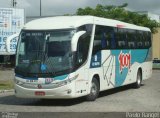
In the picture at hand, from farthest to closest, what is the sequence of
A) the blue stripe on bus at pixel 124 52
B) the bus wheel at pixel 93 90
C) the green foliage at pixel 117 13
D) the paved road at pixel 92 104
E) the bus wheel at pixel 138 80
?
the green foliage at pixel 117 13, the bus wheel at pixel 138 80, the blue stripe on bus at pixel 124 52, the bus wheel at pixel 93 90, the paved road at pixel 92 104

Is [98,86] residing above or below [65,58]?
below

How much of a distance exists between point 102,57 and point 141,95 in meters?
2.81

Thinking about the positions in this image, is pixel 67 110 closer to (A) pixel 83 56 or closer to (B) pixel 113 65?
(A) pixel 83 56

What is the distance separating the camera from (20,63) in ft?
55.6

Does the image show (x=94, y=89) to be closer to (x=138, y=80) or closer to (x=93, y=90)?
(x=93, y=90)

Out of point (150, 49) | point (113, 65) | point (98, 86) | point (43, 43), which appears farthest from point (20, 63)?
point (150, 49)

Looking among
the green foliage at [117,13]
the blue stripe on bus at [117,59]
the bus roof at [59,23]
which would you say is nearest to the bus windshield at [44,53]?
the bus roof at [59,23]

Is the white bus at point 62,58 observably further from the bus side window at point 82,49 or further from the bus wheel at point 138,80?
the bus wheel at point 138,80

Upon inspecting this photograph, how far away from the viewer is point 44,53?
16578 millimetres

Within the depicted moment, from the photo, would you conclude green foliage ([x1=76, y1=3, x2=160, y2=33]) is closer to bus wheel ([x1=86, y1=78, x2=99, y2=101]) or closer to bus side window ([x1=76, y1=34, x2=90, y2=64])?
bus wheel ([x1=86, y1=78, x2=99, y2=101])

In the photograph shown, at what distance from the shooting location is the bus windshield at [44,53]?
16.4m

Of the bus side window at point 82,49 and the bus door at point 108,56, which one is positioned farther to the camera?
the bus door at point 108,56

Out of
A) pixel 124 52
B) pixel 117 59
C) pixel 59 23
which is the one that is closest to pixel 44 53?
pixel 59 23

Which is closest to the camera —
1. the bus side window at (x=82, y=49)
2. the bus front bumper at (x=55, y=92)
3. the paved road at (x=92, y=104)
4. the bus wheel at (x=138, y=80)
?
the paved road at (x=92, y=104)
